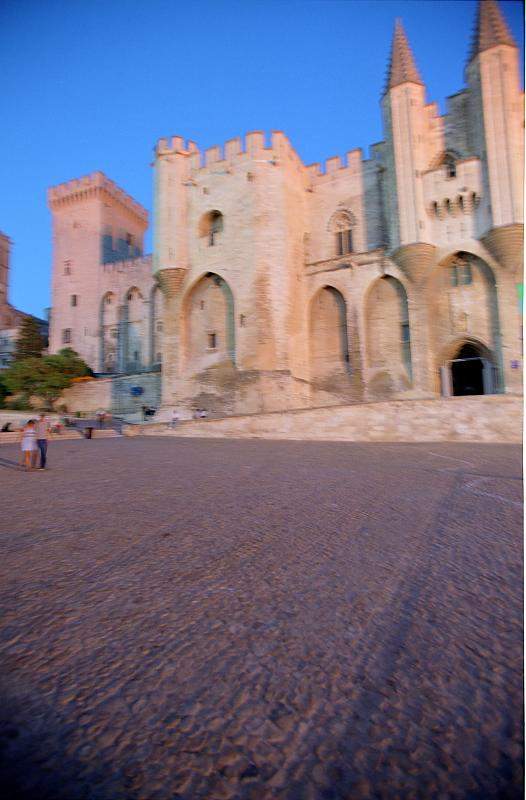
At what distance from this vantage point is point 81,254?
3203cm

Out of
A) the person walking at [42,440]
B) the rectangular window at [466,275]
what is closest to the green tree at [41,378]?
the person walking at [42,440]

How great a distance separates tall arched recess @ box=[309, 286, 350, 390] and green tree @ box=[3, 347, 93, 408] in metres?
15.2

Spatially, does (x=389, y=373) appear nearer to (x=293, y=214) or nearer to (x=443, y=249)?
(x=443, y=249)

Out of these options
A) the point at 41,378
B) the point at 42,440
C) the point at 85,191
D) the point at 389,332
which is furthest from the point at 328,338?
the point at 85,191

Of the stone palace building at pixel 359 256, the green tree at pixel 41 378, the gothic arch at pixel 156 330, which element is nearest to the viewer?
the stone palace building at pixel 359 256

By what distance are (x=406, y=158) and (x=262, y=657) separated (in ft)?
70.6

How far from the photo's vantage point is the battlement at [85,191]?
3175cm

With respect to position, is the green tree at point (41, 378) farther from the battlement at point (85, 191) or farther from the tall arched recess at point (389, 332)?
the tall arched recess at point (389, 332)

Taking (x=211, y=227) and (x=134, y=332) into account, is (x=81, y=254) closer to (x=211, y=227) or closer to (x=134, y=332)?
(x=134, y=332)

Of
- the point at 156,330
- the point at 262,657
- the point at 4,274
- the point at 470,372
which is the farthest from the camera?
the point at 4,274

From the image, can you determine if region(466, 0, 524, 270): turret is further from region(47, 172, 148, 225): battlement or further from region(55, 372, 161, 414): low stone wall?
region(47, 172, 148, 225): battlement

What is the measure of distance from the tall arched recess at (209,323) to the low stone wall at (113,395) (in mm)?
4075

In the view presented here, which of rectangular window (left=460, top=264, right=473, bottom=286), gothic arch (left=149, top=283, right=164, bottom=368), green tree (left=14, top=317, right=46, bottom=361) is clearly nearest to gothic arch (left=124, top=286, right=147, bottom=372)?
gothic arch (left=149, top=283, right=164, bottom=368)

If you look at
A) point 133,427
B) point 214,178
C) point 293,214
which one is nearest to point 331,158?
point 293,214
